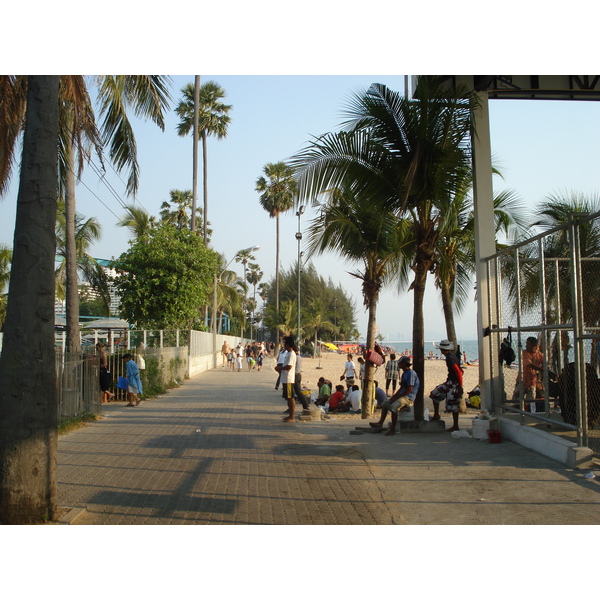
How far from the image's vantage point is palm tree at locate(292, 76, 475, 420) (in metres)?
10.6

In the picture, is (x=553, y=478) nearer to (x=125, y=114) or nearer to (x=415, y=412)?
(x=415, y=412)

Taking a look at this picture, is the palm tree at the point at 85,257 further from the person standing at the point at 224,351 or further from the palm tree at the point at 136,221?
the person standing at the point at 224,351

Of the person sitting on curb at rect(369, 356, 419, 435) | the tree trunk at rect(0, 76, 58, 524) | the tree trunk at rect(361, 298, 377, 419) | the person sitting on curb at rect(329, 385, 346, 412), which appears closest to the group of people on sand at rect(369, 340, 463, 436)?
the person sitting on curb at rect(369, 356, 419, 435)

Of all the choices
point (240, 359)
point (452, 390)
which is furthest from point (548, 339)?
point (240, 359)

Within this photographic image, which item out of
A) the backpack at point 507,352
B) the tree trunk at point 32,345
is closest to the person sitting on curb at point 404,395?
the backpack at point 507,352

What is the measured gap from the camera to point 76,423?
41.3 ft

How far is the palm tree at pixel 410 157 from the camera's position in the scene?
10.6 meters

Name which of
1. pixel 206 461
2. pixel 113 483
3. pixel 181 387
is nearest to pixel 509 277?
pixel 206 461

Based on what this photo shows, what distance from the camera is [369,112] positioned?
35.2 feet

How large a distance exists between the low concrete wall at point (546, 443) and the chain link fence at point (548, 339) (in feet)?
0.56

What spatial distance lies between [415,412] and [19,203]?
792 centimetres

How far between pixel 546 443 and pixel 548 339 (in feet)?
6.64

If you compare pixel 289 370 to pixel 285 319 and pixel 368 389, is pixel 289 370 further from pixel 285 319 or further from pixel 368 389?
pixel 285 319

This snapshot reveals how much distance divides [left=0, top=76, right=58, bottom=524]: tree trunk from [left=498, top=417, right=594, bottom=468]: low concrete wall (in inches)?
232
